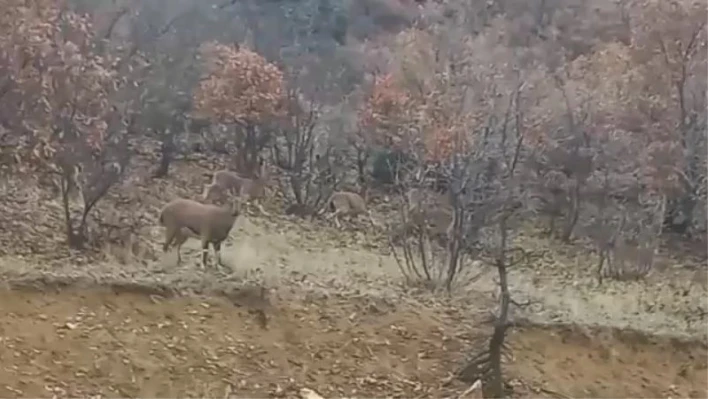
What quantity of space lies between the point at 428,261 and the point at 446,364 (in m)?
0.28

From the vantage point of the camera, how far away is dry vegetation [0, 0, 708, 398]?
96.2 inches

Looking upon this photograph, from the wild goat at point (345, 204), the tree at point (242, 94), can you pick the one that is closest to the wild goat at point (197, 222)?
the tree at point (242, 94)

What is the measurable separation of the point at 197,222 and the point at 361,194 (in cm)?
44

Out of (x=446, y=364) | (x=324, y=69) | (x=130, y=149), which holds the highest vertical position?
(x=324, y=69)

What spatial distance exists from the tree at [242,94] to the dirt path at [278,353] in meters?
0.42

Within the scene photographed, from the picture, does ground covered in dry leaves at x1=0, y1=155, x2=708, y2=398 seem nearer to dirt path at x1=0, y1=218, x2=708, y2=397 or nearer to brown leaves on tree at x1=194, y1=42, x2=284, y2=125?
dirt path at x1=0, y1=218, x2=708, y2=397

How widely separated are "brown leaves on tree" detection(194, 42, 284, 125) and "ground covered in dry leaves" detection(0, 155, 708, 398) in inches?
6.4

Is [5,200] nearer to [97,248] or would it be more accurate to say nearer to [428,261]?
[97,248]

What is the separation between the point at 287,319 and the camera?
8.61 feet

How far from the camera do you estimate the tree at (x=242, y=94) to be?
2.55m

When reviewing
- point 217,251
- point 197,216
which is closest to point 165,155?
point 197,216

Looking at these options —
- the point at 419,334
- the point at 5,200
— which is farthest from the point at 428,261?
the point at 5,200

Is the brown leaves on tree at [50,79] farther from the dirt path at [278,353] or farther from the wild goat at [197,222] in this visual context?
the dirt path at [278,353]

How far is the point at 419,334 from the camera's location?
8.92 ft
